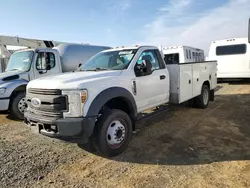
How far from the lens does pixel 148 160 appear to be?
403 cm

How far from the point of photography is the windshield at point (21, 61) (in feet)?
25.1

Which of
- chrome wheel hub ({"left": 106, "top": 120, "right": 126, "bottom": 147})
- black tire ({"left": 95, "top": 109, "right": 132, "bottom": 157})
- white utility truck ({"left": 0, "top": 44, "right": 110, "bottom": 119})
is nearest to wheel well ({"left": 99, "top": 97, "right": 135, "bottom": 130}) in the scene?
black tire ({"left": 95, "top": 109, "right": 132, "bottom": 157})

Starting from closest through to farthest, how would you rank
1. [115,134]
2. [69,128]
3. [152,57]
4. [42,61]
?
[69,128]
[115,134]
[152,57]
[42,61]

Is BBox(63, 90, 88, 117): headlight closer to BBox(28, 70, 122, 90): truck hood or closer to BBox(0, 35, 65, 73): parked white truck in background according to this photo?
BBox(28, 70, 122, 90): truck hood

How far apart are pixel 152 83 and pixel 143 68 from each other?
51 cm

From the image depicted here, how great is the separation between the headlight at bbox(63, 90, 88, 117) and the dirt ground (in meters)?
0.93

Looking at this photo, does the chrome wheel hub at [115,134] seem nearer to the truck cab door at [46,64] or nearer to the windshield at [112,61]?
the windshield at [112,61]

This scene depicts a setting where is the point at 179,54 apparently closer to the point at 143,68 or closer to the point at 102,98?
A: the point at 143,68

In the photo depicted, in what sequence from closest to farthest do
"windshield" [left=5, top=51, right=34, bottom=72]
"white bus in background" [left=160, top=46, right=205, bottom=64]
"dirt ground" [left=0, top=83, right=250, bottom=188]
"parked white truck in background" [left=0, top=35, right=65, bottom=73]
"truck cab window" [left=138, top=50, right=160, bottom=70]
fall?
"dirt ground" [left=0, top=83, right=250, bottom=188] < "truck cab window" [left=138, top=50, right=160, bottom=70] < "windshield" [left=5, top=51, right=34, bottom=72] < "parked white truck in background" [left=0, top=35, right=65, bottom=73] < "white bus in background" [left=160, top=46, right=205, bottom=64]

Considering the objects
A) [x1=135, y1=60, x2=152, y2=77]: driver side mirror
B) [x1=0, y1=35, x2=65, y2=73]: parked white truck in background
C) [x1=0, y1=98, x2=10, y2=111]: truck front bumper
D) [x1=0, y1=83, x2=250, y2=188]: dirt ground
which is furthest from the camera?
[x1=0, y1=35, x2=65, y2=73]: parked white truck in background

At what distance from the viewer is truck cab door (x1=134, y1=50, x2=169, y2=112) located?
4977mm

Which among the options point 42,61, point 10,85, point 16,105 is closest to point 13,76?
point 10,85

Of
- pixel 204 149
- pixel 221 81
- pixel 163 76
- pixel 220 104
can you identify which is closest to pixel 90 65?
pixel 163 76

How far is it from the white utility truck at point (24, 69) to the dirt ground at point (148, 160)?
123 centimetres
